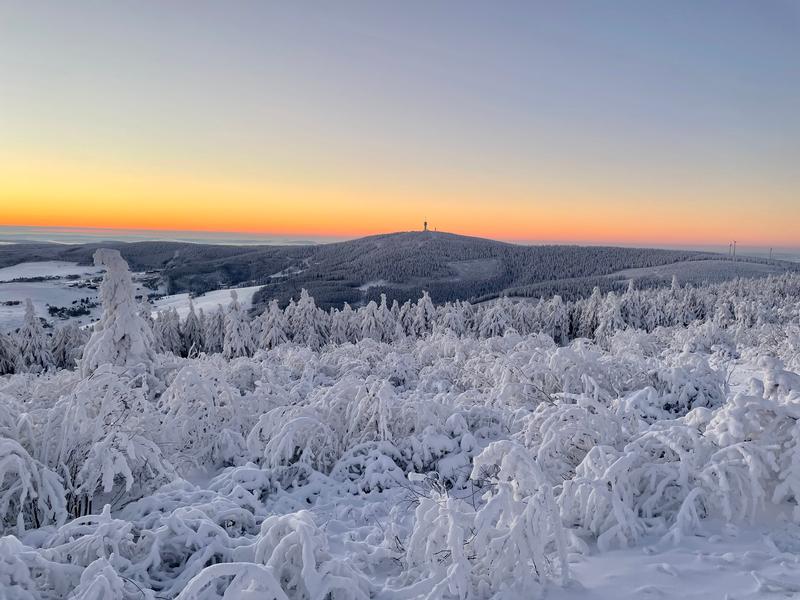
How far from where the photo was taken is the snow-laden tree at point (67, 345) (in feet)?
149

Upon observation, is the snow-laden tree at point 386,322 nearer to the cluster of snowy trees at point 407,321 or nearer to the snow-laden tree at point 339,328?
the cluster of snowy trees at point 407,321

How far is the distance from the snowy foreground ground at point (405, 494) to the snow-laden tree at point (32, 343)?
40.3m

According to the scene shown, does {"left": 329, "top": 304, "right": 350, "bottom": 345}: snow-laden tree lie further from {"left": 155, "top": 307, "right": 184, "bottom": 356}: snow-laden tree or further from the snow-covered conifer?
{"left": 155, "top": 307, "right": 184, "bottom": 356}: snow-laden tree

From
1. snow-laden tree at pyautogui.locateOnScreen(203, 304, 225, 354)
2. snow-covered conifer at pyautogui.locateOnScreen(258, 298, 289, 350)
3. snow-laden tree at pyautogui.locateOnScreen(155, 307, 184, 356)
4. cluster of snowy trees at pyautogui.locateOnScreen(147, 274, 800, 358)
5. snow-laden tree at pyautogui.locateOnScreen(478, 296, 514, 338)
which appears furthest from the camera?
snow-laden tree at pyautogui.locateOnScreen(478, 296, 514, 338)

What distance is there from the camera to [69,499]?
5.12 metres

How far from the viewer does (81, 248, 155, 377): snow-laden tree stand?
11805 mm

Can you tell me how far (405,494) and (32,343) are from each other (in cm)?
4882

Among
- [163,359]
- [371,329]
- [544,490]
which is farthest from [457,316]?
[544,490]

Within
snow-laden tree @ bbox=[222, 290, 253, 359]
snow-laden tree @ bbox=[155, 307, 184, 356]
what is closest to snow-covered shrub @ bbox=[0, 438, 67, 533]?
snow-laden tree @ bbox=[222, 290, 253, 359]

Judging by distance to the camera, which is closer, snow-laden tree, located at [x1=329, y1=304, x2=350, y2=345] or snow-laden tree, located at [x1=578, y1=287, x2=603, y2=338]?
snow-laden tree, located at [x1=329, y1=304, x2=350, y2=345]

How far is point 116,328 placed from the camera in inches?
471

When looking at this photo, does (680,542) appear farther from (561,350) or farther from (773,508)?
(561,350)

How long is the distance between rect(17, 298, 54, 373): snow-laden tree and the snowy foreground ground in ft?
132

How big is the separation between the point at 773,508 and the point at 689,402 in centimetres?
532
